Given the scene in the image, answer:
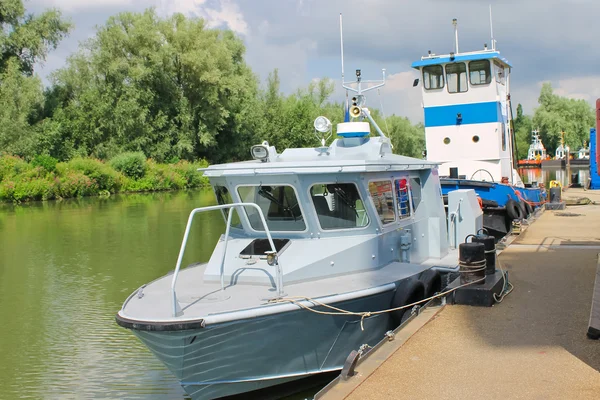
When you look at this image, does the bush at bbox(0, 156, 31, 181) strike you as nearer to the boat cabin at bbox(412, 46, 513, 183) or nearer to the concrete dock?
the boat cabin at bbox(412, 46, 513, 183)

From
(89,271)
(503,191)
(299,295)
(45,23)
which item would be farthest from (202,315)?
(45,23)

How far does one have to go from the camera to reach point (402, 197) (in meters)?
8.73

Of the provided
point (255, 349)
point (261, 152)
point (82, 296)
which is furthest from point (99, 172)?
point (255, 349)

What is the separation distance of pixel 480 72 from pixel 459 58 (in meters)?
0.69

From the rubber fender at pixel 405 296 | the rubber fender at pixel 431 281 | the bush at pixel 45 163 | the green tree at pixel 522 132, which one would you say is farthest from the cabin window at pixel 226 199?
the green tree at pixel 522 132

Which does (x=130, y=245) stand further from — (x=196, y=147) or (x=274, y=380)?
(x=196, y=147)

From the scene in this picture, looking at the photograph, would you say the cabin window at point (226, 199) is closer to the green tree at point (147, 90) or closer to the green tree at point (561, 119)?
the green tree at point (147, 90)

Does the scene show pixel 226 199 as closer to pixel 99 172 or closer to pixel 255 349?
pixel 255 349

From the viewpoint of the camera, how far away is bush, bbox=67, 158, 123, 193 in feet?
129

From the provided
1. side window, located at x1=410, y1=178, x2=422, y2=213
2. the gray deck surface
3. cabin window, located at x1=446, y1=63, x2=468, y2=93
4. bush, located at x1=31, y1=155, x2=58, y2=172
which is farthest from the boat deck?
bush, located at x1=31, y1=155, x2=58, y2=172

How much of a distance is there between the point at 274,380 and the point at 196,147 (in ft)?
139

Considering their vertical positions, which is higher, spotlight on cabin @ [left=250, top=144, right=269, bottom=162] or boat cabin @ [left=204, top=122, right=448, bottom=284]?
spotlight on cabin @ [left=250, top=144, right=269, bottom=162]

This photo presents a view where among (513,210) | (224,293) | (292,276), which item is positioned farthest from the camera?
(513,210)

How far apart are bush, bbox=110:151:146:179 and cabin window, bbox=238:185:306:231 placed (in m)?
35.4
